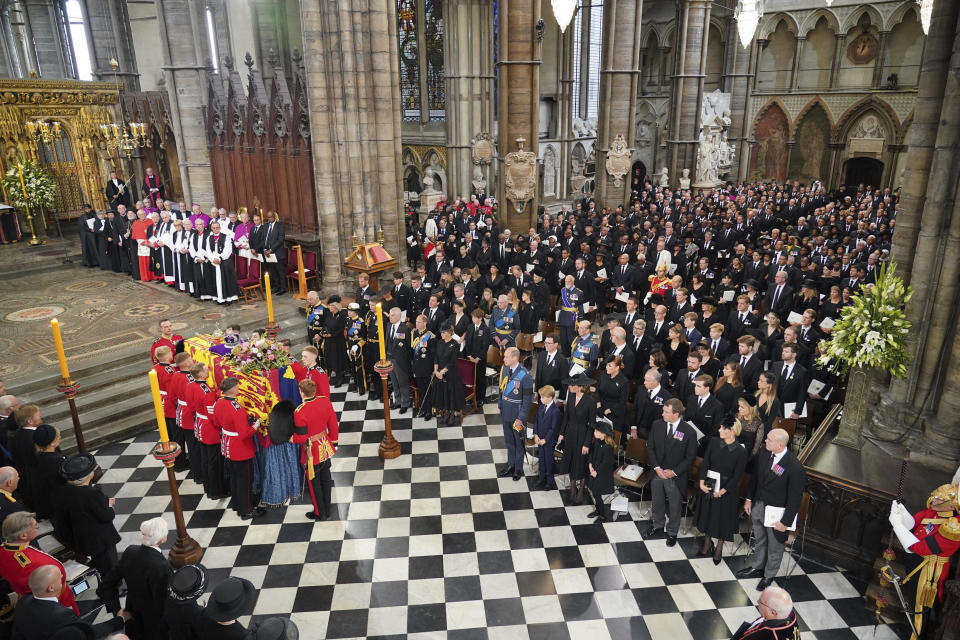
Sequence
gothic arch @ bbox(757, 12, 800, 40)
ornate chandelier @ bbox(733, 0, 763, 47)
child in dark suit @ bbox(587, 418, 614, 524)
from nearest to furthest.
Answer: child in dark suit @ bbox(587, 418, 614, 524) → ornate chandelier @ bbox(733, 0, 763, 47) → gothic arch @ bbox(757, 12, 800, 40)

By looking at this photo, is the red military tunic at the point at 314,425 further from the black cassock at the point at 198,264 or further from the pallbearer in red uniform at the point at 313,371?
the black cassock at the point at 198,264

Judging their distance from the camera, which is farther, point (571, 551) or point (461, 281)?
point (461, 281)

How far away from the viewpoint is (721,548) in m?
6.57

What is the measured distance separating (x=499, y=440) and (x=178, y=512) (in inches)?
175

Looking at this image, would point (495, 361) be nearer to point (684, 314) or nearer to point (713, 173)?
point (684, 314)

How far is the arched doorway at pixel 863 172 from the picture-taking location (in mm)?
29812

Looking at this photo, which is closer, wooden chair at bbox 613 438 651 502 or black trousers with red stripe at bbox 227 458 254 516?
black trousers with red stripe at bbox 227 458 254 516

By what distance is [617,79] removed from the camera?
70.2 ft

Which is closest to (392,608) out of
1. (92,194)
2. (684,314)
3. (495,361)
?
(495,361)

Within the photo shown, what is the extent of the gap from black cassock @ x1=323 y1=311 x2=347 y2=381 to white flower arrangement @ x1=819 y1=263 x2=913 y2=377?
7.35 m

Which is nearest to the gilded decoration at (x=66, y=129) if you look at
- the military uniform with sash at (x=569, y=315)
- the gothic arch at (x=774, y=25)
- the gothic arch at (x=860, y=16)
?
the military uniform with sash at (x=569, y=315)

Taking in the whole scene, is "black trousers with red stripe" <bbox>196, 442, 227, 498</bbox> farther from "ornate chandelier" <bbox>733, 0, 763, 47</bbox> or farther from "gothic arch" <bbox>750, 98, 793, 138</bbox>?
"gothic arch" <bbox>750, 98, 793, 138</bbox>

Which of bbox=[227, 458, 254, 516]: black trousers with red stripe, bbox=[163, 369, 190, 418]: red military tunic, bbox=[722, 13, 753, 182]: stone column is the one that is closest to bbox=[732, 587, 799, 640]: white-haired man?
bbox=[227, 458, 254, 516]: black trousers with red stripe

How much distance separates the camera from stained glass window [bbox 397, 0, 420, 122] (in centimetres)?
2736
